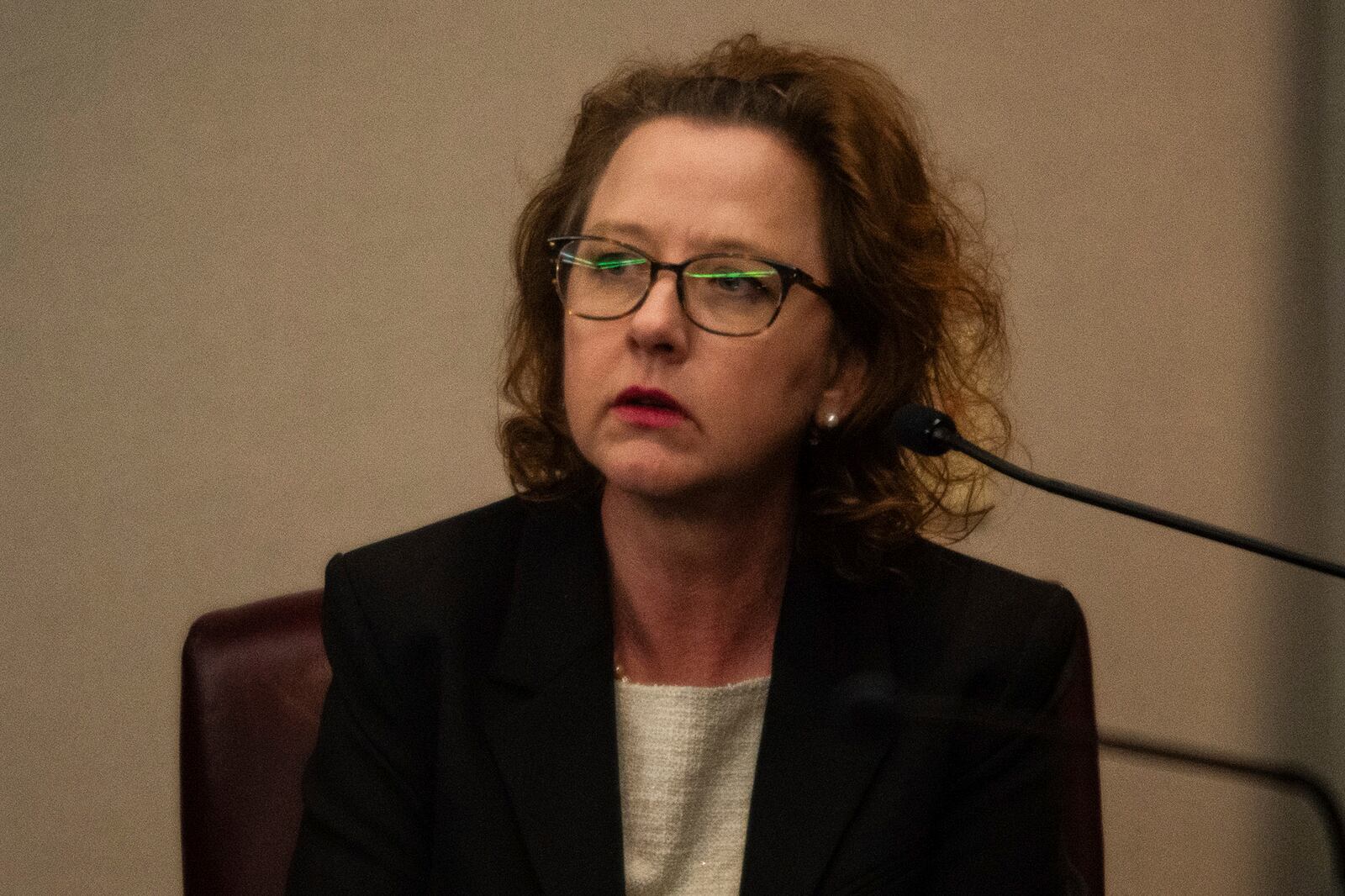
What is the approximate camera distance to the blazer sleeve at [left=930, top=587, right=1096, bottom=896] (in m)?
1.21

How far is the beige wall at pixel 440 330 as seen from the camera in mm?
1691

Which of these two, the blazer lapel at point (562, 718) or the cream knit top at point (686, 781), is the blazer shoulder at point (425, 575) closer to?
the blazer lapel at point (562, 718)

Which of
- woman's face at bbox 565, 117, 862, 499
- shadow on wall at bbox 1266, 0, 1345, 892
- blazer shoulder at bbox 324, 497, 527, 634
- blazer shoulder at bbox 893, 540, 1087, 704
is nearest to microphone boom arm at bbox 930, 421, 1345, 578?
woman's face at bbox 565, 117, 862, 499

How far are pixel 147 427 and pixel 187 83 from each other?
1.45 ft

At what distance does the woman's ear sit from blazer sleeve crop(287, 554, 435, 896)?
0.45m

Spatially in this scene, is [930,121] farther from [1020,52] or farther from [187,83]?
[187,83]

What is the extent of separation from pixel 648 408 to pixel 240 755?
1.72 feet

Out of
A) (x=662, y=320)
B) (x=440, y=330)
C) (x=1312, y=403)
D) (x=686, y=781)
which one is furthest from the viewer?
(x=1312, y=403)

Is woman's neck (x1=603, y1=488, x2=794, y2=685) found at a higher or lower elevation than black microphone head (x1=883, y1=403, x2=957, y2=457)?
lower

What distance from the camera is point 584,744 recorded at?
121 centimetres

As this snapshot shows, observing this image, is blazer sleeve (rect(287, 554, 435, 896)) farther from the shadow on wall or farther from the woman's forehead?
the shadow on wall

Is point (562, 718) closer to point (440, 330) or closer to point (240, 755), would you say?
point (240, 755)

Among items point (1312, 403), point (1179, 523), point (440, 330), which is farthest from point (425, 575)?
point (1312, 403)

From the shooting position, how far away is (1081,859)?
134 centimetres
